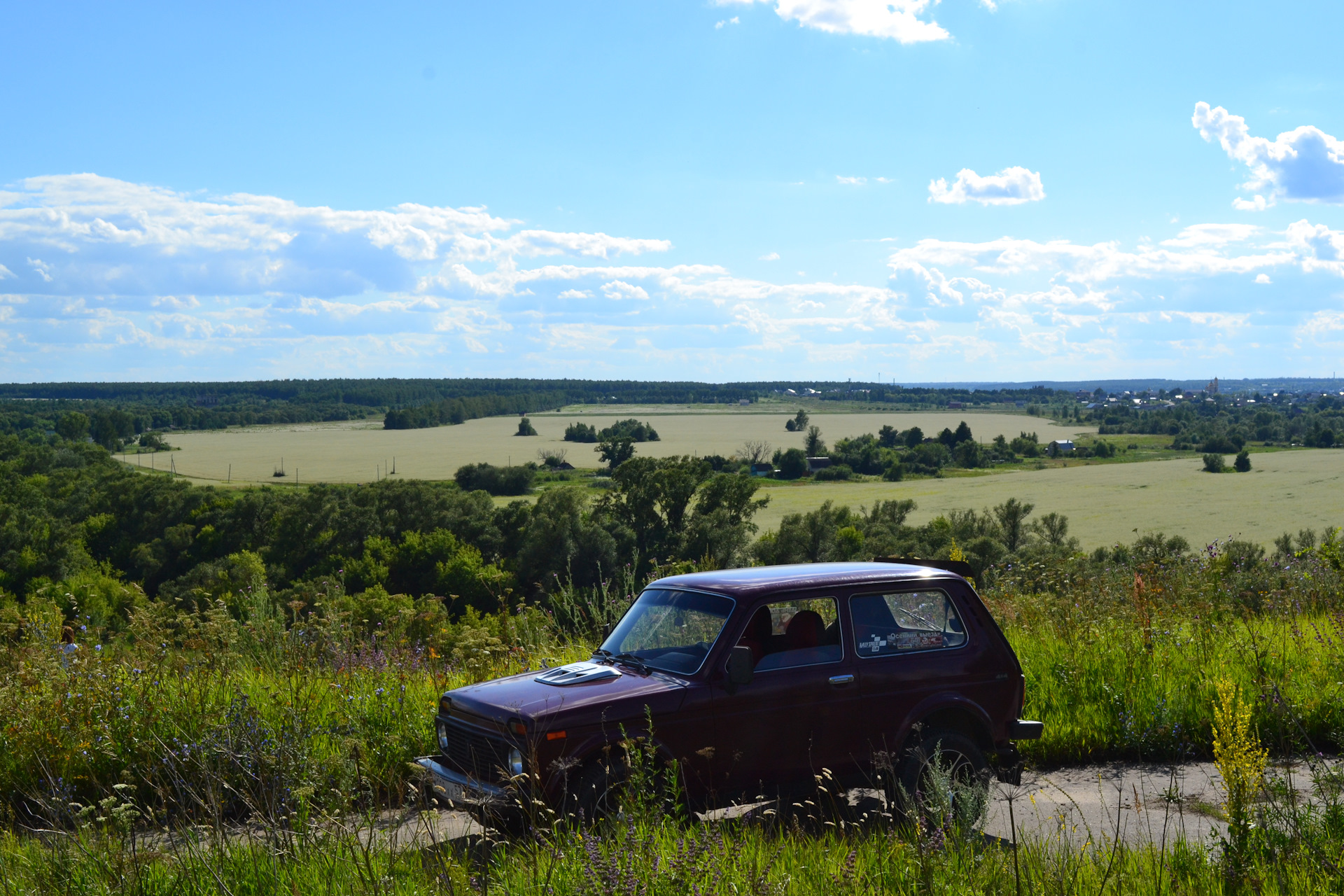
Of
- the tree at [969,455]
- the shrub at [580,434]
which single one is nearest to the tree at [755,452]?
the tree at [969,455]

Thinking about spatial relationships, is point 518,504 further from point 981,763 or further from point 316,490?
point 981,763

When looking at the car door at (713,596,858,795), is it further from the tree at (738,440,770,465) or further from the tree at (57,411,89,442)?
the tree at (57,411,89,442)

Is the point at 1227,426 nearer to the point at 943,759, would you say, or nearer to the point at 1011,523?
the point at 1011,523

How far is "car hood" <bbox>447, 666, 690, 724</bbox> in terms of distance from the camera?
516cm

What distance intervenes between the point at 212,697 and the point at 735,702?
3.75 meters

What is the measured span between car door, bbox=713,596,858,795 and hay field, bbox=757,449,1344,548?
5422 cm

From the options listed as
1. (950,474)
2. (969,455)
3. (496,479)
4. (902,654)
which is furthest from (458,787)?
(969,455)

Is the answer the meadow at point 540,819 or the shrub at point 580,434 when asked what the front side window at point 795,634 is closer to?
the meadow at point 540,819

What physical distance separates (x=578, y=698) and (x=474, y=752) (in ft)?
2.31

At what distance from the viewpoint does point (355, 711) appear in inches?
263

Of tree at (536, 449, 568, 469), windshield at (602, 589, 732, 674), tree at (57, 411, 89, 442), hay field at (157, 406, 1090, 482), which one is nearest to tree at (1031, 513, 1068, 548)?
hay field at (157, 406, 1090, 482)

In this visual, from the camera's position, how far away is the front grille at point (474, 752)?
→ 206 inches

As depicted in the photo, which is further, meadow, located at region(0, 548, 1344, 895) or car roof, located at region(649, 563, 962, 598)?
car roof, located at region(649, 563, 962, 598)

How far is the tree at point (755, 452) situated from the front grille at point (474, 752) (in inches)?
4208
